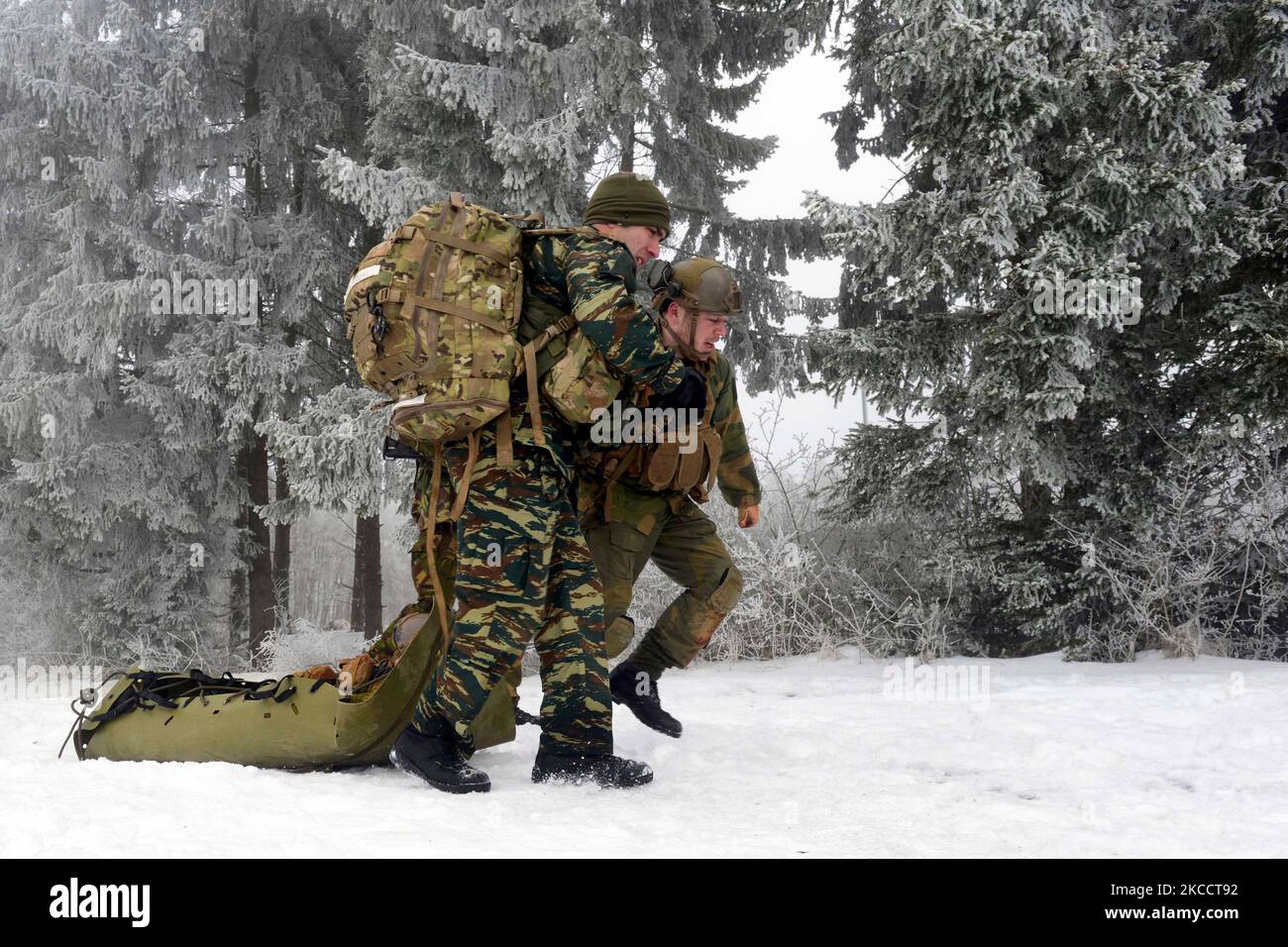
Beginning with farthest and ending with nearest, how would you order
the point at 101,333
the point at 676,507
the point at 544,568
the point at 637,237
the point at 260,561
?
1. the point at 260,561
2. the point at 101,333
3. the point at 676,507
4. the point at 637,237
5. the point at 544,568

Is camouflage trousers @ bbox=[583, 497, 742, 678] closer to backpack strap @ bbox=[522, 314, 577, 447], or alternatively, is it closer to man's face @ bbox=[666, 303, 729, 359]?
man's face @ bbox=[666, 303, 729, 359]

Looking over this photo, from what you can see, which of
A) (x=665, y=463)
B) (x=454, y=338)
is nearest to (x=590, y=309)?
(x=454, y=338)

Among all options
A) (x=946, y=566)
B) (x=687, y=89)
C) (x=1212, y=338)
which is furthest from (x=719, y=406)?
(x=687, y=89)

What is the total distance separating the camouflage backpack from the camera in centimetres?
319

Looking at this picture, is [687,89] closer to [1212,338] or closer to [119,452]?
[1212,338]

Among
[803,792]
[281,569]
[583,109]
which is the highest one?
[583,109]

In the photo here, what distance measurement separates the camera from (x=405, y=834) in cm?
259

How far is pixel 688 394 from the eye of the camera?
3580mm

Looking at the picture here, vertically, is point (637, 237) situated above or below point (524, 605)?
above

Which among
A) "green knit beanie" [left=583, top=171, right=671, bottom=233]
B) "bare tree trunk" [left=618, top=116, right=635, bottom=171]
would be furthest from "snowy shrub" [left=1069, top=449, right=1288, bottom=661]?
"bare tree trunk" [left=618, top=116, right=635, bottom=171]

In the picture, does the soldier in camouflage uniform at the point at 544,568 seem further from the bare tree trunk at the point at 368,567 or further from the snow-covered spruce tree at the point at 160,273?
the bare tree trunk at the point at 368,567

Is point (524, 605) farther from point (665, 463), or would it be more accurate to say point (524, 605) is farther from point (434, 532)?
point (665, 463)

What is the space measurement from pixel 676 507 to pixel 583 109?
513 cm
